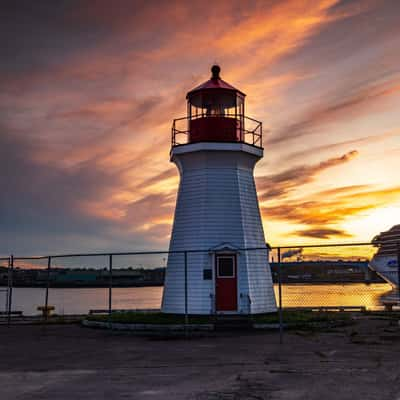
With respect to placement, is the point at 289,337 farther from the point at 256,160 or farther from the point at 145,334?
the point at 256,160

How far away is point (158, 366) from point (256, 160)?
12.5 m

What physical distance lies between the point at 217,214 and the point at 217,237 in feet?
2.92

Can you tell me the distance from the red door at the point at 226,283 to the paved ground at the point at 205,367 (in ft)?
12.5

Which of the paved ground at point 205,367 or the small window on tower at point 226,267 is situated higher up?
the small window on tower at point 226,267

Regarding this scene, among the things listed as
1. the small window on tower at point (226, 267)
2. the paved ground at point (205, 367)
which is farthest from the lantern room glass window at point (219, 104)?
the paved ground at point (205, 367)

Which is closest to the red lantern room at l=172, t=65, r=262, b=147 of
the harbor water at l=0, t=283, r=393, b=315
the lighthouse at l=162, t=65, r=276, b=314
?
the lighthouse at l=162, t=65, r=276, b=314

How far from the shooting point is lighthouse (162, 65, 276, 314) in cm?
1945

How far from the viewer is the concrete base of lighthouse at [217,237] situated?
19.4m

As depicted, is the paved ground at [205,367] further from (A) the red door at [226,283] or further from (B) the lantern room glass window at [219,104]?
(B) the lantern room glass window at [219,104]

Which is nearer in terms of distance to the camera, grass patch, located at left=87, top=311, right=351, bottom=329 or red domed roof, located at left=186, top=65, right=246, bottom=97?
grass patch, located at left=87, top=311, right=351, bottom=329

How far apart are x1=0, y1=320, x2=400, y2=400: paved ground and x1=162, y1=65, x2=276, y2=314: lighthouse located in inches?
163

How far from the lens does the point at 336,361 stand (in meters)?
10.4

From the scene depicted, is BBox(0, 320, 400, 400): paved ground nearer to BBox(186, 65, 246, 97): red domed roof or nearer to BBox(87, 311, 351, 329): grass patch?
BBox(87, 311, 351, 329): grass patch

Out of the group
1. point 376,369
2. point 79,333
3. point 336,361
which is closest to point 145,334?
point 79,333
